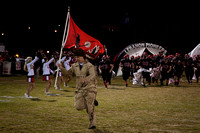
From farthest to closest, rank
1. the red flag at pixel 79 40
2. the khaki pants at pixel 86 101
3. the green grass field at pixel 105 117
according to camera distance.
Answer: the red flag at pixel 79 40, the green grass field at pixel 105 117, the khaki pants at pixel 86 101

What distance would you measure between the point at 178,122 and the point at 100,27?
48.4 metres

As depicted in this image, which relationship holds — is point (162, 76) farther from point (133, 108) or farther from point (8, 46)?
point (8, 46)

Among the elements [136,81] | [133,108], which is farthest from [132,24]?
[133,108]

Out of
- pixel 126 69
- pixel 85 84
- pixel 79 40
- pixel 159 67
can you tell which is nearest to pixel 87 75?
pixel 85 84

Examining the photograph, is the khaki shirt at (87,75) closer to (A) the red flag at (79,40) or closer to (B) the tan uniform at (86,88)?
(B) the tan uniform at (86,88)

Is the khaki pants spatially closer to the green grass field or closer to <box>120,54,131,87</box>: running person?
the green grass field

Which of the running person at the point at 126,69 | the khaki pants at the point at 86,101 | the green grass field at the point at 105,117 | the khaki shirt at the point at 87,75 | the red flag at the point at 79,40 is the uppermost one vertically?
the red flag at the point at 79,40

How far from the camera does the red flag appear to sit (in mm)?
18734

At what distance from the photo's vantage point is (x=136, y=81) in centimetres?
2238

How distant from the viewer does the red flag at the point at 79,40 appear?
18734 millimetres

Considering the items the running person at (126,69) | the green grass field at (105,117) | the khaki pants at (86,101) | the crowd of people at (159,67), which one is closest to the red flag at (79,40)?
the running person at (126,69)

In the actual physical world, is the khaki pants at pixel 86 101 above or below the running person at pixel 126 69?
below

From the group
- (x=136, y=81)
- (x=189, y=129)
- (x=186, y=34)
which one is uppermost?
(x=186, y=34)

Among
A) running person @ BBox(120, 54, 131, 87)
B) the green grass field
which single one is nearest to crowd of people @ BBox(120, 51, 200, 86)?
running person @ BBox(120, 54, 131, 87)
